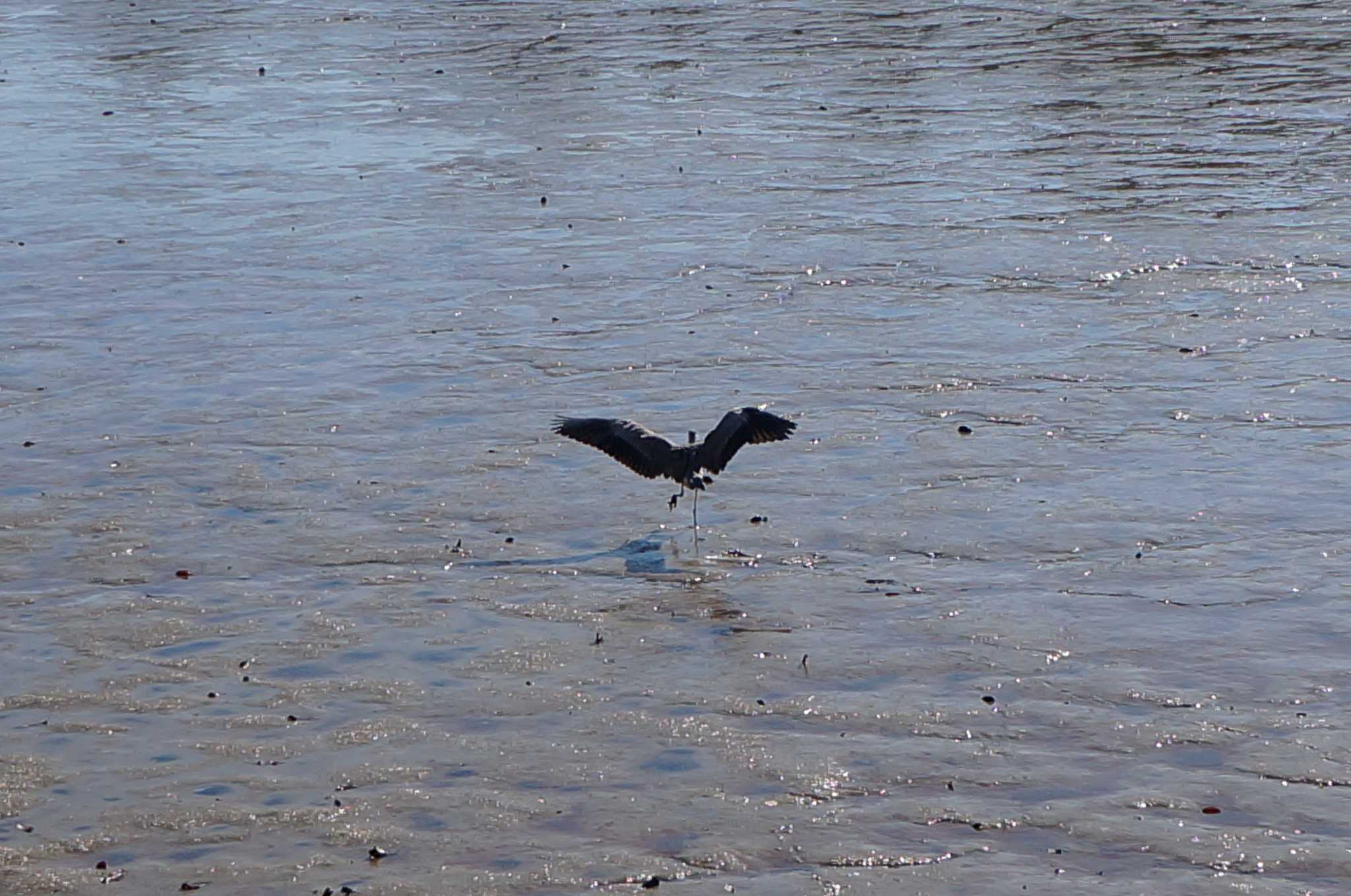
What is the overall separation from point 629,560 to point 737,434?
2.07 ft

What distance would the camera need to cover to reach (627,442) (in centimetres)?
731

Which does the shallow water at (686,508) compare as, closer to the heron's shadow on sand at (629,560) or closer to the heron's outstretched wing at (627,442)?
the heron's shadow on sand at (629,560)

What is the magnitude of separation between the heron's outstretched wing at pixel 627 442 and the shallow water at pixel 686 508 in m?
0.30

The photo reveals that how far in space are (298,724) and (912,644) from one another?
1.92m

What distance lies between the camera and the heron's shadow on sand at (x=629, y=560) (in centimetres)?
696

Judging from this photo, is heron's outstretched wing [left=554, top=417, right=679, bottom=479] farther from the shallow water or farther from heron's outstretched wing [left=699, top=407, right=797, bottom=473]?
the shallow water

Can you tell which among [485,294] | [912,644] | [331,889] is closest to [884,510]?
[912,644]

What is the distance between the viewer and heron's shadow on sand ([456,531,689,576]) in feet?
22.9

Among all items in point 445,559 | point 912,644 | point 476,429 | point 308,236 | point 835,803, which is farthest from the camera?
point 308,236

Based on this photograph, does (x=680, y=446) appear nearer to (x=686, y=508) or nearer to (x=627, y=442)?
(x=627, y=442)

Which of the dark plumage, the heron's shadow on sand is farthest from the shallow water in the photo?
the dark plumage

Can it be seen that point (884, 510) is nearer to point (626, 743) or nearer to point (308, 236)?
point (626, 743)

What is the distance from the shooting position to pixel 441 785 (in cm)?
537

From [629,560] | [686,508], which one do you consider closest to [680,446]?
[686,508]
